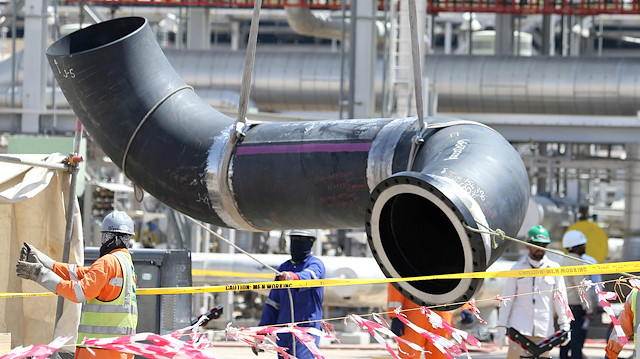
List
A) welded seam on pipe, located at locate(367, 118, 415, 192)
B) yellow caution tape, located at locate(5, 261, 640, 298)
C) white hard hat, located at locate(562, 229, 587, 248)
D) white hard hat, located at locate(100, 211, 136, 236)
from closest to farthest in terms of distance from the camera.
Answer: yellow caution tape, located at locate(5, 261, 640, 298), welded seam on pipe, located at locate(367, 118, 415, 192), white hard hat, located at locate(100, 211, 136, 236), white hard hat, located at locate(562, 229, 587, 248)

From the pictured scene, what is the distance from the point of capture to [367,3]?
17.4 metres

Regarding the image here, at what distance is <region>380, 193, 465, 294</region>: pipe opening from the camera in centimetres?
610

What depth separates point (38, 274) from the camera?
6.16 metres

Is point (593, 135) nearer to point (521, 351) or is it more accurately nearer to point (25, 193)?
point (521, 351)

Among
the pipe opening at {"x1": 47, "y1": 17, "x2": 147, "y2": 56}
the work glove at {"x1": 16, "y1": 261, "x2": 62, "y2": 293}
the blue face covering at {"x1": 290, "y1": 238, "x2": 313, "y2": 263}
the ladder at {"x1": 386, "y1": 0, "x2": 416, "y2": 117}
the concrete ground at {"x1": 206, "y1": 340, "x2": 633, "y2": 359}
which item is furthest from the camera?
the ladder at {"x1": 386, "y1": 0, "x2": 416, "y2": 117}

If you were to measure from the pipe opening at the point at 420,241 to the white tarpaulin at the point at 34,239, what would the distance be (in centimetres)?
251

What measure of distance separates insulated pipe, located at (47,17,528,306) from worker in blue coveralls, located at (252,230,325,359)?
6.36 feet

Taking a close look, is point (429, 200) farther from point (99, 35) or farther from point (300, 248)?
point (300, 248)

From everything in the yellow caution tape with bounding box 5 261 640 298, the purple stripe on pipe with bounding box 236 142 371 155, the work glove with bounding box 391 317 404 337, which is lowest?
the work glove with bounding box 391 317 404 337

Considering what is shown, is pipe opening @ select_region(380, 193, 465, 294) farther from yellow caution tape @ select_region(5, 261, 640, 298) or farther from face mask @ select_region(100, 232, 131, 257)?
face mask @ select_region(100, 232, 131, 257)

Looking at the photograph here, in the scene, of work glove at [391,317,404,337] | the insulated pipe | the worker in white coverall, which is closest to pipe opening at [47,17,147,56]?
the insulated pipe

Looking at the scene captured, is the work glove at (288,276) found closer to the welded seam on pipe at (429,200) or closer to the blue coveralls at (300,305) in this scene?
the blue coveralls at (300,305)

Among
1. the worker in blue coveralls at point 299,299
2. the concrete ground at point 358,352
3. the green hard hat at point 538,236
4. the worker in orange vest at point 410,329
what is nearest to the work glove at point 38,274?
the worker in blue coveralls at point 299,299

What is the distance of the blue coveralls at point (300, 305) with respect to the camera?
351 inches
